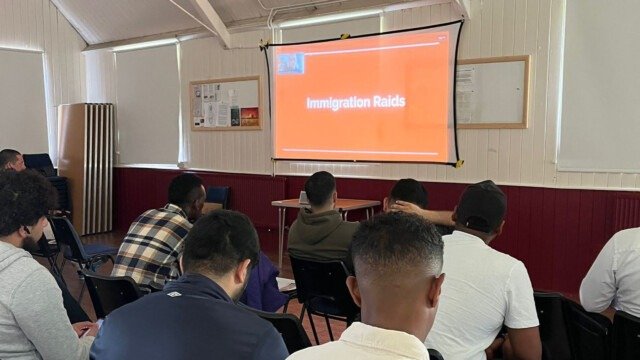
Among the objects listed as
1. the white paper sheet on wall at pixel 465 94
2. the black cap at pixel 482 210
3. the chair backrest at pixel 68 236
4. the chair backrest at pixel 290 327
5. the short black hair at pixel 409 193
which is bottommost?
the chair backrest at pixel 68 236

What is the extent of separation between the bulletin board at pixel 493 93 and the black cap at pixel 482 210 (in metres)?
3.03

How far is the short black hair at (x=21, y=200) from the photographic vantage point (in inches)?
73.5

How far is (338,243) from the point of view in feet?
9.53

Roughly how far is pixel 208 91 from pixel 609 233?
475 cm

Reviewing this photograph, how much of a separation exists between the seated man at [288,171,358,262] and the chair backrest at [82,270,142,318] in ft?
3.11

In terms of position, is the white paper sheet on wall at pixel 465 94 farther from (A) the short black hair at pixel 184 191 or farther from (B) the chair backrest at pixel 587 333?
(B) the chair backrest at pixel 587 333

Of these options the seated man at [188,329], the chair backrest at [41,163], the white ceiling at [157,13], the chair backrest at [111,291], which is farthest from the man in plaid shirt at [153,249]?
the chair backrest at [41,163]

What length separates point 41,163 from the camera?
7.54 metres

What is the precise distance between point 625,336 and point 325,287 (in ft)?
4.74

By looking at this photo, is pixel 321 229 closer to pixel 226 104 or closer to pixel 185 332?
pixel 185 332

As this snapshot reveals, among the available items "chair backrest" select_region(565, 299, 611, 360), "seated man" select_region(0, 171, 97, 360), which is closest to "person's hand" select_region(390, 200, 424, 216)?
"chair backrest" select_region(565, 299, 611, 360)

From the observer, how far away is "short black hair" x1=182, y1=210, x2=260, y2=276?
1.43 m

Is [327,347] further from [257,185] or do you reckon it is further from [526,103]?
[257,185]

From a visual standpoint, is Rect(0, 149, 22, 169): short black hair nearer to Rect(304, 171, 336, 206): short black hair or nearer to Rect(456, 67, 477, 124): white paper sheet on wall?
Rect(304, 171, 336, 206): short black hair
